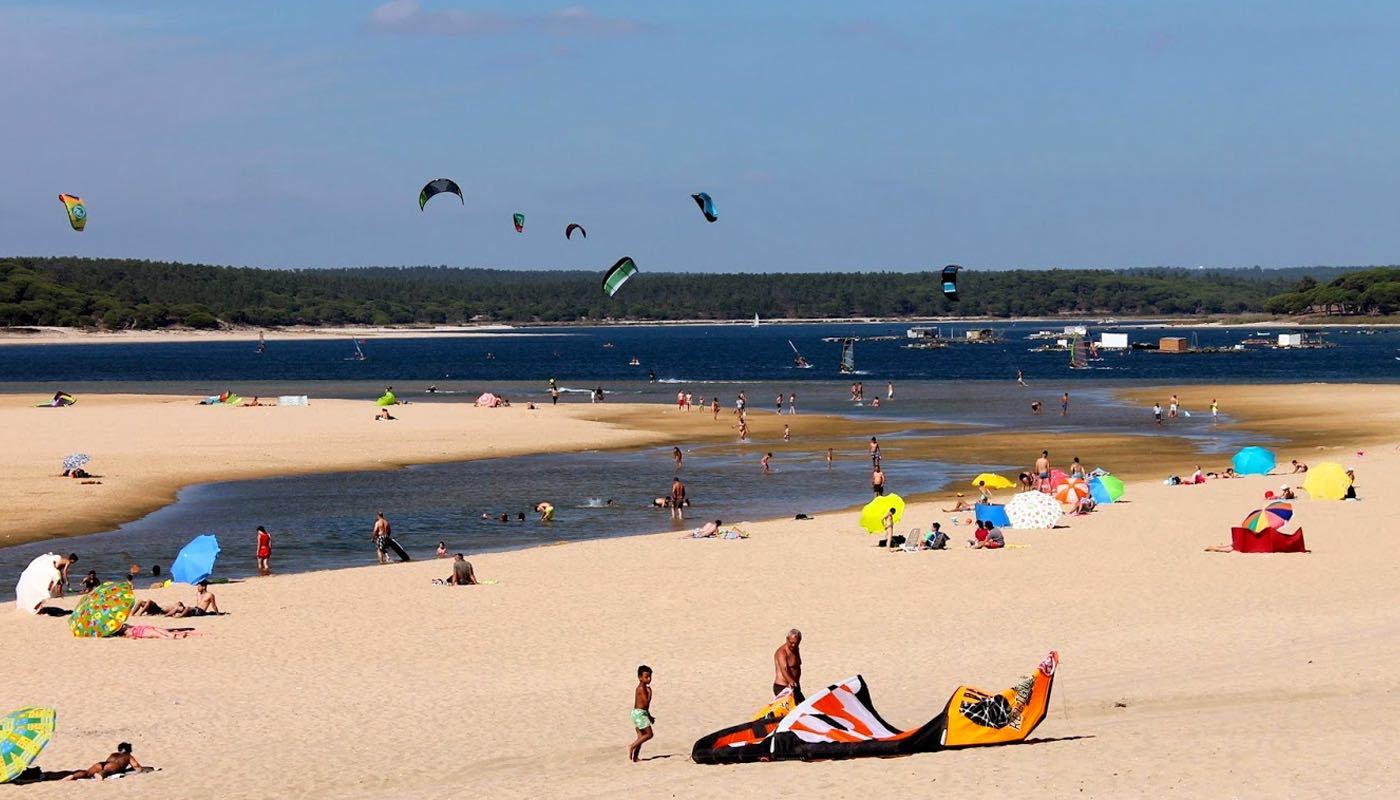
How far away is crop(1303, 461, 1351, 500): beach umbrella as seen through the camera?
29672 mm

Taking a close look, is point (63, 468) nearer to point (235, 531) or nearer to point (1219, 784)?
point (235, 531)

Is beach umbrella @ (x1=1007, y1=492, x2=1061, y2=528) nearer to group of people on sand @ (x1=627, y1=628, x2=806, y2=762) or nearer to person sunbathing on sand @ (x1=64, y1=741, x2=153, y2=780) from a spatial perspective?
group of people on sand @ (x1=627, y1=628, x2=806, y2=762)

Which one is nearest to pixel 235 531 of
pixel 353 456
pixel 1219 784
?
pixel 353 456

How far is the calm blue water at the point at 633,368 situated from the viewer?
317 feet

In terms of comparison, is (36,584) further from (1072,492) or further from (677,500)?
(1072,492)

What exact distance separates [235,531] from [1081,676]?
1882cm

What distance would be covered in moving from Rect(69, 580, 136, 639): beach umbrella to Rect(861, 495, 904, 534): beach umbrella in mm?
12038

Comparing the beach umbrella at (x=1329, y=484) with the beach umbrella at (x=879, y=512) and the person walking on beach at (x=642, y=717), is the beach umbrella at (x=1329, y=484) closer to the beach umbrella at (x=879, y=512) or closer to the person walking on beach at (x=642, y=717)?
the beach umbrella at (x=879, y=512)

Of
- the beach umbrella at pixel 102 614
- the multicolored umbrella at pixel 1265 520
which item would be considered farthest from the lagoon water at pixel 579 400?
the multicolored umbrella at pixel 1265 520

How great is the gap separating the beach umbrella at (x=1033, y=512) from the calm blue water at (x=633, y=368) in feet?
206

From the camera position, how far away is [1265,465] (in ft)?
116

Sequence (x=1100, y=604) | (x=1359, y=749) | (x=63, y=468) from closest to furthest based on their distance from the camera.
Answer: (x=1359, y=749), (x=1100, y=604), (x=63, y=468)

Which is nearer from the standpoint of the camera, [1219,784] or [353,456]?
[1219,784]

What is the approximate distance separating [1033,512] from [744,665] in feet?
34.8
